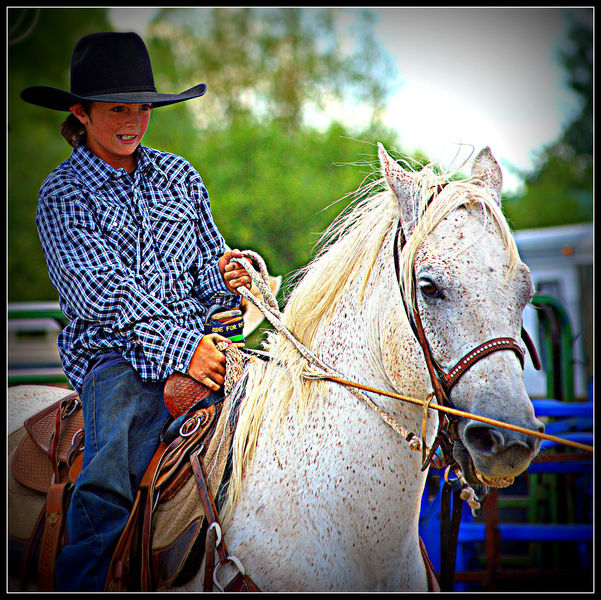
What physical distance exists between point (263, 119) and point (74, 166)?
13473 millimetres

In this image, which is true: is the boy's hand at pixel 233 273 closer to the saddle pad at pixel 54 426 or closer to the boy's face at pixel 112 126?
the boy's face at pixel 112 126

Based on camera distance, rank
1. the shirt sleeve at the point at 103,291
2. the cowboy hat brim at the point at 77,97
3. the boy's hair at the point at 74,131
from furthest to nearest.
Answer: the boy's hair at the point at 74,131 < the cowboy hat brim at the point at 77,97 < the shirt sleeve at the point at 103,291

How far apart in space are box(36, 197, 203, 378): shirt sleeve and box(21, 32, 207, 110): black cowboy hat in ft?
1.55

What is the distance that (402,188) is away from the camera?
1.78 m

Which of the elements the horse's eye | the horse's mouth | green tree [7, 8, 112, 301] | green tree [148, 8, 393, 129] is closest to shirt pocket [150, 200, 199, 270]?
the horse's eye

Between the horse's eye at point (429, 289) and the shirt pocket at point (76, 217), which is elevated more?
the shirt pocket at point (76, 217)

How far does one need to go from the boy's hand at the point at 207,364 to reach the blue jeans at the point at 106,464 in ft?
0.67

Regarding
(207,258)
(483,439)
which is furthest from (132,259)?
(483,439)

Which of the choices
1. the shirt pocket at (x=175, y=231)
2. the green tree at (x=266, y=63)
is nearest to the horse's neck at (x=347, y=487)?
the shirt pocket at (x=175, y=231)

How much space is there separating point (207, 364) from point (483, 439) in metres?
1.02

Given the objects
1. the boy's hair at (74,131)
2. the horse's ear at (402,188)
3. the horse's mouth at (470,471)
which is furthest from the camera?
the boy's hair at (74,131)

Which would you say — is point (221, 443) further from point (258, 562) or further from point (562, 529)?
point (562, 529)

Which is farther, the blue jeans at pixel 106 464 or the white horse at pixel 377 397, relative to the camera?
the blue jeans at pixel 106 464

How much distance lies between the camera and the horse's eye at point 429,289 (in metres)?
1.65
